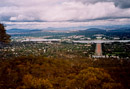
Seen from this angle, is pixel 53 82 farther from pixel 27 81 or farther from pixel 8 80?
pixel 8 80

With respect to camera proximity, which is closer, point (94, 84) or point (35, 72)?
point (94, 84)

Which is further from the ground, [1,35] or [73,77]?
[1,35]

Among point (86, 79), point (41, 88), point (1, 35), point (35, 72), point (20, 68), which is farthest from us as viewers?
point (1, 35)

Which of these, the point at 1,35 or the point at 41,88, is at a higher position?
the point at 1,35

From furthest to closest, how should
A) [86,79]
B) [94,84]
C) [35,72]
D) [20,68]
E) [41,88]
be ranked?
[20,68]
[35,72]
[86,79]
[94,84]
[41,88]

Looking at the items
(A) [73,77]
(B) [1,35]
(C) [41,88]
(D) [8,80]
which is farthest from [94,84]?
(B) [1,35]

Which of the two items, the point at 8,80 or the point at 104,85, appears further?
the point at 8,80

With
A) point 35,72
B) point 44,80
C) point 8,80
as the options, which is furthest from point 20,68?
point 44,80

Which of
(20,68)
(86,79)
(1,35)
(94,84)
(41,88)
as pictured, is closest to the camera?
(41,88)

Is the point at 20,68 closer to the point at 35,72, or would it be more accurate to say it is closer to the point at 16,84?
the point at 35,72
